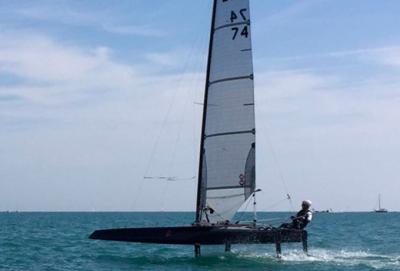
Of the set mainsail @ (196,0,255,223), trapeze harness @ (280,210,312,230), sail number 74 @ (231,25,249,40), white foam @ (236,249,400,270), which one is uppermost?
sail number 74 @ (231,25,249,40)

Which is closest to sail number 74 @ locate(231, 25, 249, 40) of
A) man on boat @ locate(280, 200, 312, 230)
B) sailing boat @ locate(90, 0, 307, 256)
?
sailing boat @ locate(90, 0, 307, 256)

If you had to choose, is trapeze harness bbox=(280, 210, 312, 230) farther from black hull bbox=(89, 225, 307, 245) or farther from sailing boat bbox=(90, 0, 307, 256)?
sailing boat bbox=(90, 0, 307, 256)

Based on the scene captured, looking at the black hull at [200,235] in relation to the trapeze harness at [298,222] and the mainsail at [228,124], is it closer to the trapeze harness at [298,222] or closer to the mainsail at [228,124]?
the trapeze harness at [298,222]

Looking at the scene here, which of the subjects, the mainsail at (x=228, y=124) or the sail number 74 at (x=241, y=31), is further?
the sail number 74 at (x=241, y=31)

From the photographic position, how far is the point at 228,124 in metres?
27.3

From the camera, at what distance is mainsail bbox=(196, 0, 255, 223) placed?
27.2 metres

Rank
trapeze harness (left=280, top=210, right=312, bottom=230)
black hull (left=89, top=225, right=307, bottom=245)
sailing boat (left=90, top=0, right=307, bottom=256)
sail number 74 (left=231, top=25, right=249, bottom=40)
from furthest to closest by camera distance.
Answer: sail number 74 (left=231, top=25, right=249, bottom=40), sailing boat (left=90, top=0, right=307, bottom=256), trapeze harness (left=280, top=210, right=312, bottom=230), black hull (left=89, top=225, right=307, bottom=245)

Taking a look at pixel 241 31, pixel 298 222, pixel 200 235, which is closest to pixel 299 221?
pixel 298 222

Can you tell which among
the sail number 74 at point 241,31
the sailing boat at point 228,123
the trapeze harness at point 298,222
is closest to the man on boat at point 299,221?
the trapeze harness at point 298,222

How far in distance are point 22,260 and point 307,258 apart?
10.4 metres

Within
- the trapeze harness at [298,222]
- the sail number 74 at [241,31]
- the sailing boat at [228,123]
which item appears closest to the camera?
the trapeze harness at [298,222]

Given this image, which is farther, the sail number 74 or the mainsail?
the sail number 74

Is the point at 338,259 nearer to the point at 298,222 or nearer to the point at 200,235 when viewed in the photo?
the point at 298,222

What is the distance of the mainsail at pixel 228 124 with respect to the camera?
27.2 m
